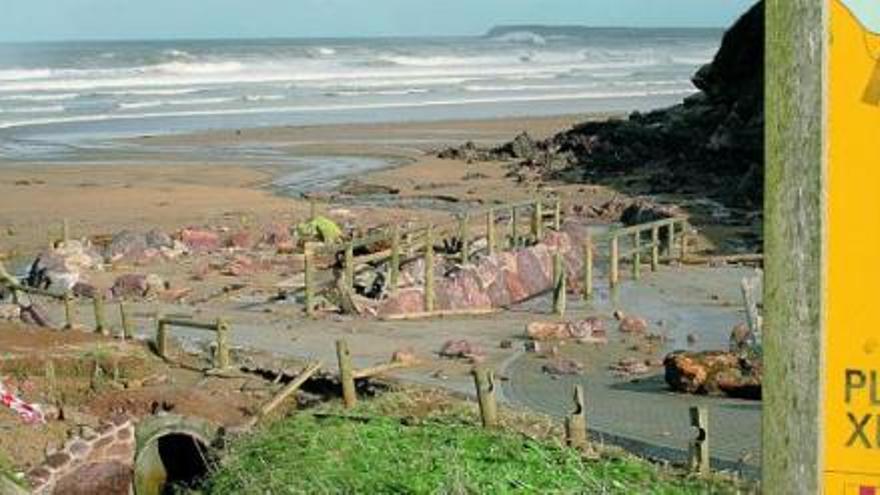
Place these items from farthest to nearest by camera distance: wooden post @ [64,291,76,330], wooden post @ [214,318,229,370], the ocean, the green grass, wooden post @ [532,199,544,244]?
the ocean, wooden post @ [532,199,544,244], wooden post @ [64,291,76,330], wooden post @ [214,318,229,370], the green grass

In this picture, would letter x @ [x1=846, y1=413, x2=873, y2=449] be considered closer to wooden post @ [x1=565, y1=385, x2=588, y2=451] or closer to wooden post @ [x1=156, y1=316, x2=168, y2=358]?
wooden post @ [x1=565, y1=385, x2=588, y2=451]

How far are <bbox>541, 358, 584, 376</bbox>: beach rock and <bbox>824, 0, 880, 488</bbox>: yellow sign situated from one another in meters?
12.4

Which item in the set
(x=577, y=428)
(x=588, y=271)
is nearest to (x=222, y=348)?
(x=577, y=428)

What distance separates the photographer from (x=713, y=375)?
1337 cm

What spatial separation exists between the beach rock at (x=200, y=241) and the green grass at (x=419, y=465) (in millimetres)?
16451

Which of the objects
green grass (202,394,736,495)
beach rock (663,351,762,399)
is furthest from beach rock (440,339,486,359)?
green grass (202,394,736,495)

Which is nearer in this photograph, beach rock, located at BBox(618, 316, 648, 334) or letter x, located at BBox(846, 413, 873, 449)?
letter x, located at BBox(846, 413, 873, 449)

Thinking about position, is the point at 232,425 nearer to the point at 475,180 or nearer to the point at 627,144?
the point at 475,180

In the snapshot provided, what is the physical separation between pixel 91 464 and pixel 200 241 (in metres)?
16.1

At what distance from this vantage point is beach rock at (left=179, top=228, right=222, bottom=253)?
25.6m

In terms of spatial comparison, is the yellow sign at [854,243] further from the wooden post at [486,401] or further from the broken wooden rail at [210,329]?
the broken wooden rail at [210,329]

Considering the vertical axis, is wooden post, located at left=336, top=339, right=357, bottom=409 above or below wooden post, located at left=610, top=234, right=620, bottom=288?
above

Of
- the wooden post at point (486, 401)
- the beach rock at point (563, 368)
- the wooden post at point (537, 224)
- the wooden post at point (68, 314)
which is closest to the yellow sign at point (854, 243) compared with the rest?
the wooden post at point (486, 401)

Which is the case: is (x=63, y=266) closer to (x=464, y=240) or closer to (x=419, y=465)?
(x=464, y=240)
